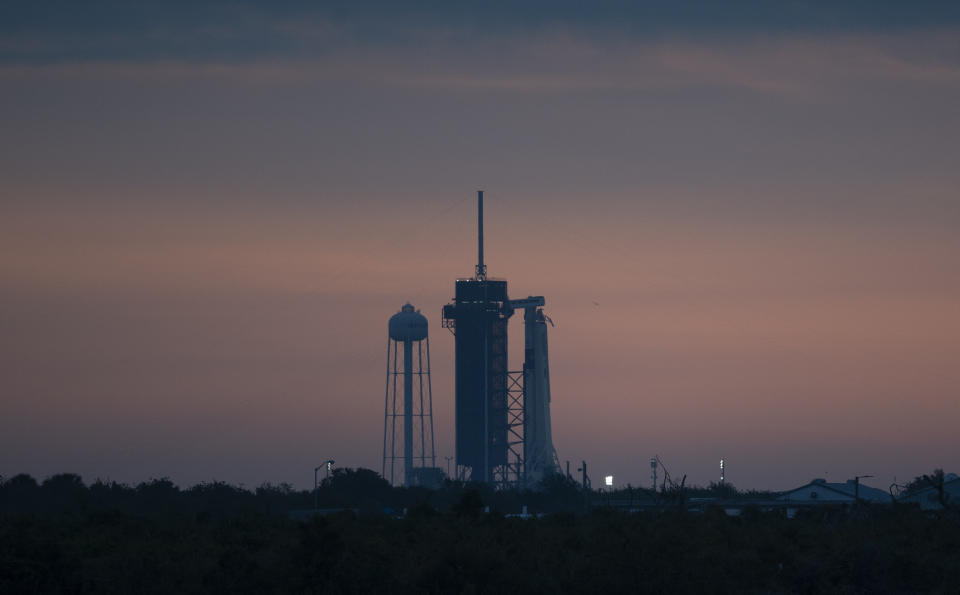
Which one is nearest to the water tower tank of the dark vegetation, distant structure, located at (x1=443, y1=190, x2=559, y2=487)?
distant structure, located at (x1=443, y1=190, x2=559, y2=487)

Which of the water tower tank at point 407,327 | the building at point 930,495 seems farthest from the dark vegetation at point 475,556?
the water tower tank at point 407,327

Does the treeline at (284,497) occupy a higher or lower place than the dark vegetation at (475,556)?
higher

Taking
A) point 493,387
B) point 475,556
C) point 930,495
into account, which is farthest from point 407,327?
point 475,556

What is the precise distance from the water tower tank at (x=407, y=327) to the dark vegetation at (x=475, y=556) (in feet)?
296

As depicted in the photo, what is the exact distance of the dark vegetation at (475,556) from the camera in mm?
46750

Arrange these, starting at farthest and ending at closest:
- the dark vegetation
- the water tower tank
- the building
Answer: the water tower tank → the building → the dark vegetation

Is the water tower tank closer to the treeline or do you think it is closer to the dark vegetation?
the treeline

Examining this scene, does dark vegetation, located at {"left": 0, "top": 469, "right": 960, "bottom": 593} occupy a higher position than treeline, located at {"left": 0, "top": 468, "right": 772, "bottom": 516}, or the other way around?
treeline, located at {"left": 0, "top": 468, "right": 772, "bottom": 516}

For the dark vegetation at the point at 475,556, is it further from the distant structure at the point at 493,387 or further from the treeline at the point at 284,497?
→ the distant structure at the point at 493,387

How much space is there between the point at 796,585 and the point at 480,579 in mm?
13606

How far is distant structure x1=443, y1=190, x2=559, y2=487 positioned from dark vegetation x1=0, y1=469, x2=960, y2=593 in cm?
9331

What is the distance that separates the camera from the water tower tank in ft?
540

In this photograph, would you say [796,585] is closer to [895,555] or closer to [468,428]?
[895,555]

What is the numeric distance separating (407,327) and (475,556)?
117 metres
